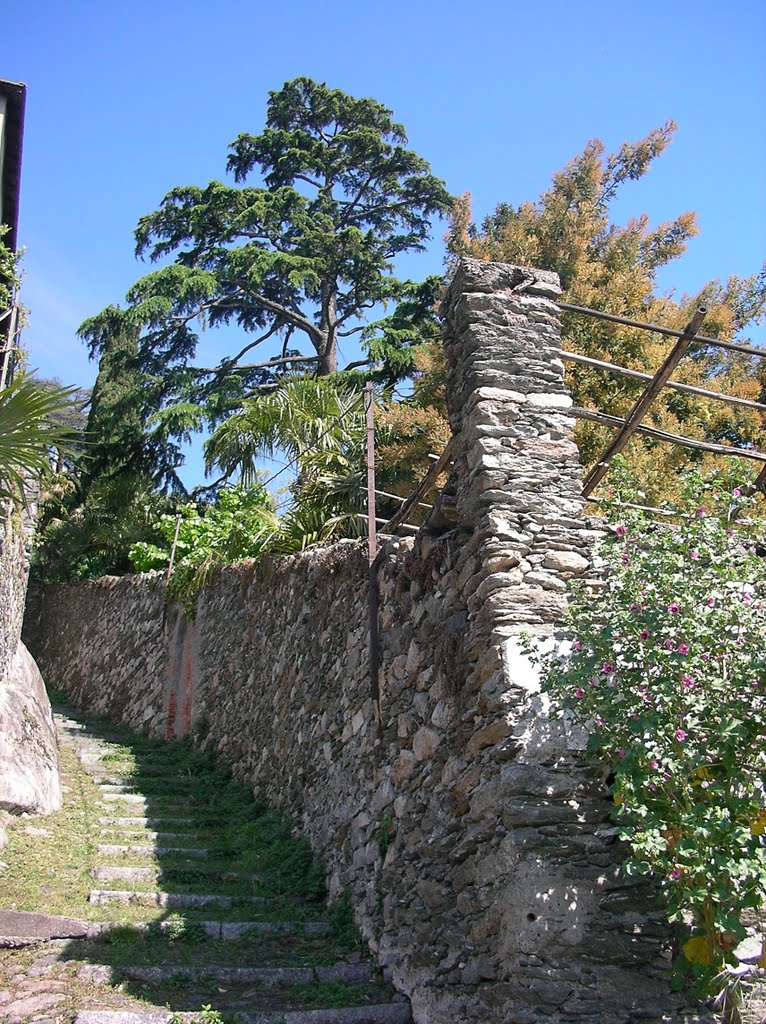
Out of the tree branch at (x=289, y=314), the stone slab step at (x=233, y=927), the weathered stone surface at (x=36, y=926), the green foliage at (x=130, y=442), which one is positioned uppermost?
the tree branch at (x=289, y=314)

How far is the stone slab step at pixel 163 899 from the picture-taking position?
18.3 ft

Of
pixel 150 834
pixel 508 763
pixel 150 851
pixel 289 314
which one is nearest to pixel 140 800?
pixel 150 834

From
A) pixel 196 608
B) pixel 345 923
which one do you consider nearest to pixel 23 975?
pixel 345 923

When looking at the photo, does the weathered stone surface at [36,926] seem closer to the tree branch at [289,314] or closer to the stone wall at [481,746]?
the stone wall at [481,746]

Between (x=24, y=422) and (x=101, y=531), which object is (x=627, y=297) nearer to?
(x=24, y=422)

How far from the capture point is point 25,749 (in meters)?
7.27

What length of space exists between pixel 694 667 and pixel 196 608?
8.47 m

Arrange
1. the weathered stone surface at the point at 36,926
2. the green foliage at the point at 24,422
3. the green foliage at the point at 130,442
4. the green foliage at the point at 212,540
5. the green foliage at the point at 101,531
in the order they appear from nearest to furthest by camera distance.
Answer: the weathered stone surface at the point at 36,926, the green foliage at the point at 24,422, the green foliage at the point at 212,540, the green foliage at the point at 101,531, the green foliage at the point at 130,442

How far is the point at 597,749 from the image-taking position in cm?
367

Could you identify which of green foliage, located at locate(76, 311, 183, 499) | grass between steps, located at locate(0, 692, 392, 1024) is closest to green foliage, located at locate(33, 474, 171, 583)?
green foliage, located at locate(76, 311, 183, 499)

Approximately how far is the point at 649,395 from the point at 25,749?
5.37m

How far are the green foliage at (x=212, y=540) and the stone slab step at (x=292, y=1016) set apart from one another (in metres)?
5.20

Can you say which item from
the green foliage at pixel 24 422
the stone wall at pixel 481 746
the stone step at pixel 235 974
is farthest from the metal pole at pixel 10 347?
the stone step at pixel 235 974

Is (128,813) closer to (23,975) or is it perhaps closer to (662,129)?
(23,975)
